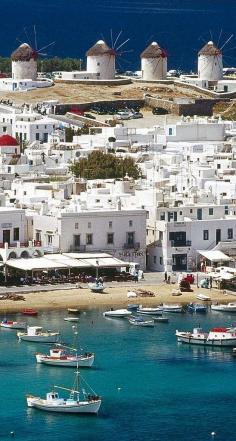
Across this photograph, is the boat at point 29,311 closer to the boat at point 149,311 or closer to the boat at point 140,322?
the boat at point 140,322

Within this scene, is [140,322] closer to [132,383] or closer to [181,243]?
[132,383]

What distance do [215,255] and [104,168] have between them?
1722cm

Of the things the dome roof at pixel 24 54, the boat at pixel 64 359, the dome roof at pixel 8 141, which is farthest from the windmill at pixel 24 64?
the boat at pixel 64 359

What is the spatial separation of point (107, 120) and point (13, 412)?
2466 inches

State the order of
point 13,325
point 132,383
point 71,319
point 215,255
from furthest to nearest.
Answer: point 215,255 < point 71,319 < point 13,325 < point 132,383

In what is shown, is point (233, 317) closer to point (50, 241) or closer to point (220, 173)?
point (50, 241)

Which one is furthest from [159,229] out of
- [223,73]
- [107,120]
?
[223,73]

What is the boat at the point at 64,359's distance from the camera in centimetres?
7638

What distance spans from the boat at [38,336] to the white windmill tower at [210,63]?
2543 inches

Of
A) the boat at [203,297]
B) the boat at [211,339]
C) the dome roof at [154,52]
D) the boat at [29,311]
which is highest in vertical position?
the dome roof at [154,52]

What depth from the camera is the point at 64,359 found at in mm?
76625

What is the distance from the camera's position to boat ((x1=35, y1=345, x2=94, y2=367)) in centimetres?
7638

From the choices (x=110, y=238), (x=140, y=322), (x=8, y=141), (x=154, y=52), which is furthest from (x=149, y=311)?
(x=154, y=52)

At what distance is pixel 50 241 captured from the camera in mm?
92500
